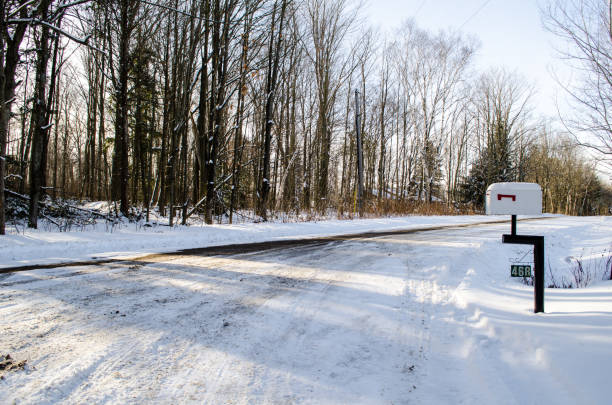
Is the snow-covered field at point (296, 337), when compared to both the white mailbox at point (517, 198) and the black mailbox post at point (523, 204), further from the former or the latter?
the white mailbox at point (517, 198)

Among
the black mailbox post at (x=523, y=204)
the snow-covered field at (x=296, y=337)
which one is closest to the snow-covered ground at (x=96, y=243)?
the snow-covered field at (x=296, y=337)

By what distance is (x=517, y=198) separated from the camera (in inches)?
123

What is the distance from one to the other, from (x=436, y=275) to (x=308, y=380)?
11.4 feet

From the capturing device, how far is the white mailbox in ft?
10.2

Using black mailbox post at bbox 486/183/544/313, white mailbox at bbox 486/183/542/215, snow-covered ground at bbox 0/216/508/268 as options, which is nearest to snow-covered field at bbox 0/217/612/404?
black mailbox post at bbox 486/183/544/313

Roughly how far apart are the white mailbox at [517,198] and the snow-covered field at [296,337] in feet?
3.21

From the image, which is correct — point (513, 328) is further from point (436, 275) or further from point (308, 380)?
point (436, 275)

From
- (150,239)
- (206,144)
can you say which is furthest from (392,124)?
(150,239)

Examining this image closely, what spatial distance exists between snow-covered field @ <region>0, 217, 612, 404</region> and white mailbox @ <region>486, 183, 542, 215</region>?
0.98 m

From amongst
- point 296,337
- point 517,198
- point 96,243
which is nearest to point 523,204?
point 517,198

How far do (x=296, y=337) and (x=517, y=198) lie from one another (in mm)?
2389

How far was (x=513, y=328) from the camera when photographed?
9.27ft

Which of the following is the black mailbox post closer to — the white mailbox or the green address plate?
the white mailbox

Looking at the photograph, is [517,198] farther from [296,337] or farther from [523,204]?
[296,337]
